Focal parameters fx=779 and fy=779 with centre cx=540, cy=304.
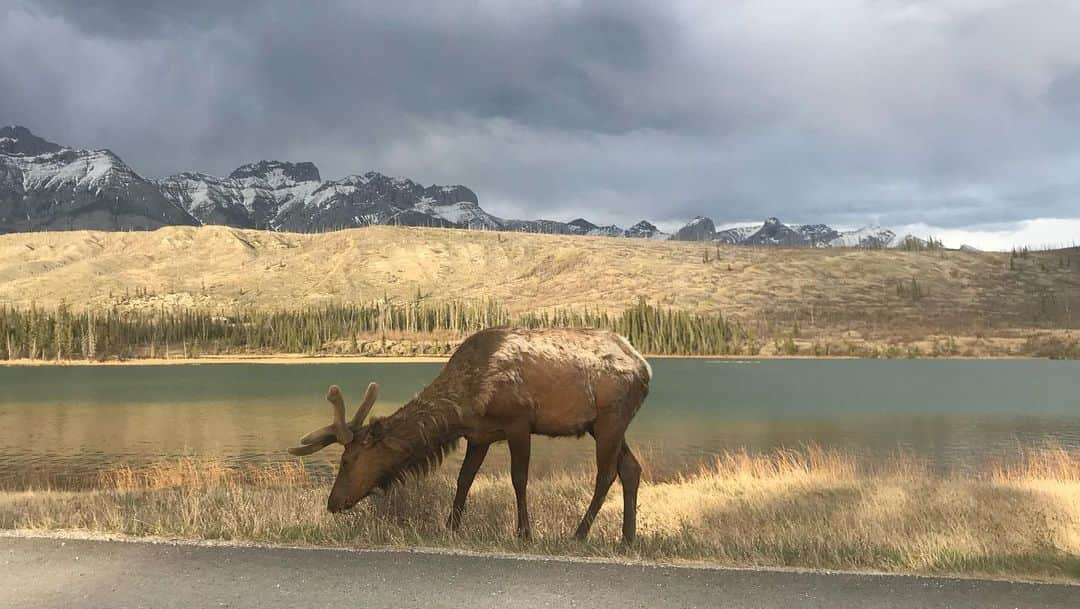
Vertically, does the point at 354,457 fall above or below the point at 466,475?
above

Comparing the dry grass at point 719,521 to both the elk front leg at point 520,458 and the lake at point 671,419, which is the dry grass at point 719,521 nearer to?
the elk front leg at point 520,458

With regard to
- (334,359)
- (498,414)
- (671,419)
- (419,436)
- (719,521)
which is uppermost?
(498,414)

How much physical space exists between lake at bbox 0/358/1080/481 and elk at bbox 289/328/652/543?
56.6ft

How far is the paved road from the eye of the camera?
21.8 feet

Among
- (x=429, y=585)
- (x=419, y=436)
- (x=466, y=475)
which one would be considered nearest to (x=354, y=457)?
(x=419, y=436)

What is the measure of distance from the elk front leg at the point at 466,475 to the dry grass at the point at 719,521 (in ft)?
0.63

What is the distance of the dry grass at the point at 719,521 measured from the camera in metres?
8.52

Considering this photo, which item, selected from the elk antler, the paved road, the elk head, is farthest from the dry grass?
the elk antler

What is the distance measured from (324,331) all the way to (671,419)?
143 meters

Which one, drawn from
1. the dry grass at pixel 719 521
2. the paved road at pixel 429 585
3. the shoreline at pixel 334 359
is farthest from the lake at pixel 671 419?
the shoreline at pixel 334 359

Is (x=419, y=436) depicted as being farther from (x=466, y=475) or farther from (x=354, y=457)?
(x=466, y=475)

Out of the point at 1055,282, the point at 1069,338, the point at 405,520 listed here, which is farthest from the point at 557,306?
the point at 405,520

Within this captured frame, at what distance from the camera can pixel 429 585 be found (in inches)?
282

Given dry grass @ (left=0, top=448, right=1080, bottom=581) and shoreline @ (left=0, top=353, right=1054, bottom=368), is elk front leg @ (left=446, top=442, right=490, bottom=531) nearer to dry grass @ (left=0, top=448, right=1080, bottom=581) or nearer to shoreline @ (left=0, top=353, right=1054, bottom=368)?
dry grass @ (left=0, top=448, right=1080, bottom=581)
